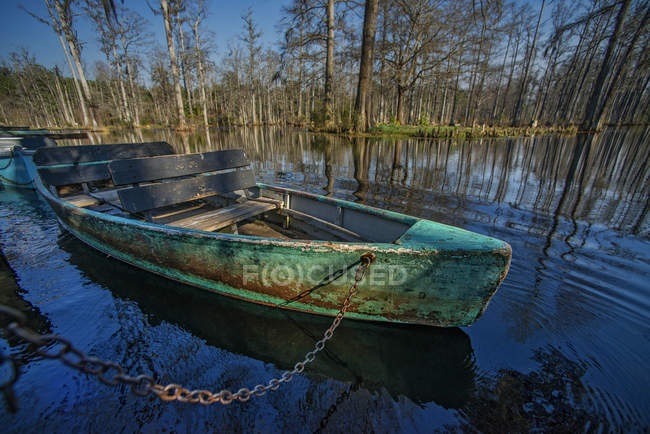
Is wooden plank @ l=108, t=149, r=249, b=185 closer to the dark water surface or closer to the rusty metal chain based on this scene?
the dark water surface

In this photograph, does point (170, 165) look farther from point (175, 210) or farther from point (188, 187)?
point (175, 210)

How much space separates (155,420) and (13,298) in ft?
9.09

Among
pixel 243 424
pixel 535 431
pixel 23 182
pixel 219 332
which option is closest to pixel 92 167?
pixel 23 182

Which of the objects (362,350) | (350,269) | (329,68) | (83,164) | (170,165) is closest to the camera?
(350,269)

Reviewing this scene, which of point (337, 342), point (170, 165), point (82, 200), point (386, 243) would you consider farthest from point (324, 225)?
point (82, 200)

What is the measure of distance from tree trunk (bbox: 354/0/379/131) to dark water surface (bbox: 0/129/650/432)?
13.2m

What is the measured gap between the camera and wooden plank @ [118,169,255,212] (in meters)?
3.37

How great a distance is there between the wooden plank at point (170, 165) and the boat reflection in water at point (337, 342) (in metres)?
1.48

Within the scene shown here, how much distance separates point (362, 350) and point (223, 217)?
2.64 metres

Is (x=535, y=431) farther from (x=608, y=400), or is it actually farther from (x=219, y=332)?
(x=219, y=332)

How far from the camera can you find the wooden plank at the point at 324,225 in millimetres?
3576

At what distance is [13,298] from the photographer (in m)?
3.10

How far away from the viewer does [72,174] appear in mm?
5219

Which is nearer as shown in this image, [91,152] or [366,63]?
[91,152]
